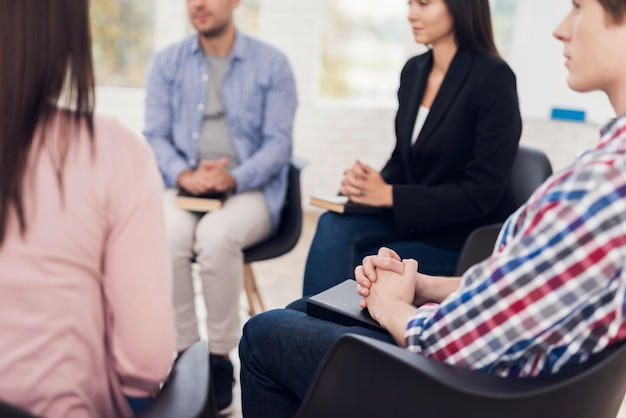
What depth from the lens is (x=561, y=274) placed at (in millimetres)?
951

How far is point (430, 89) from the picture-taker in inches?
89.4

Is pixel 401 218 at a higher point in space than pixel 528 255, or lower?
lower

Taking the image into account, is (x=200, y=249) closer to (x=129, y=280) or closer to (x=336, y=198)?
(x=336, y=198)

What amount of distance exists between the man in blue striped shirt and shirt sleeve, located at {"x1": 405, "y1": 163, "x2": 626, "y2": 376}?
4.43 ft

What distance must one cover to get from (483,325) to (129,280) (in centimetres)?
53

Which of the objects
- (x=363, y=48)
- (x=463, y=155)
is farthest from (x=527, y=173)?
(x=363, y=48)

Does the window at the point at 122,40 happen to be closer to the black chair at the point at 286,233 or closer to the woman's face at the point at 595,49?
the black chair at the point at 286,233

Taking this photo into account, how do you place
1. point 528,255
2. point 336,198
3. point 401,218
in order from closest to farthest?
point 528,255
point 401,218
point 336,198

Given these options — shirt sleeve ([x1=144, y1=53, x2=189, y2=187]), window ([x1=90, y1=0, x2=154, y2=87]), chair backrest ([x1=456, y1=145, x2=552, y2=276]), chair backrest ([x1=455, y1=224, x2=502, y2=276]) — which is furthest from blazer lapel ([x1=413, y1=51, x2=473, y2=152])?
window ([x1=90, y1=0, x2=154, y2=87])

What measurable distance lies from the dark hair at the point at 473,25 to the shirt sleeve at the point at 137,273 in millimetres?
1465

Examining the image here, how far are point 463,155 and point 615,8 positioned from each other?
1.11 meters

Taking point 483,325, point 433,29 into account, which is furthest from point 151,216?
point 433,29

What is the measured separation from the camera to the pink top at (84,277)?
84 cm

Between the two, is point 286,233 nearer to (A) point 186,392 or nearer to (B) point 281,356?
(B) point 281,356
